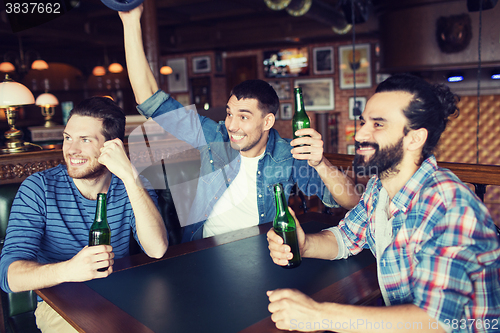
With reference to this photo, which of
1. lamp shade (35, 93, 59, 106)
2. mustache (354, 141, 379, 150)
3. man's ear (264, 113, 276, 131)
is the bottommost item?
mustache (354, 141, 379, 150)

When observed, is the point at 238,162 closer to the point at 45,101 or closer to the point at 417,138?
the point at 417,138

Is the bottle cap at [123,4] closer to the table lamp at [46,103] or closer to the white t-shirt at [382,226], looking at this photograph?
the white t-shirt at [382,226]

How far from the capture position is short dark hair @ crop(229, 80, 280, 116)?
2043 millimetres

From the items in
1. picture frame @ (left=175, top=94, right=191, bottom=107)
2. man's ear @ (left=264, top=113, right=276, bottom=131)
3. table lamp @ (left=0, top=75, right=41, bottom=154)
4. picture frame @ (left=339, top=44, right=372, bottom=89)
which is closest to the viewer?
man's ear @ (left=264, top=113, right=276, bottom=131)

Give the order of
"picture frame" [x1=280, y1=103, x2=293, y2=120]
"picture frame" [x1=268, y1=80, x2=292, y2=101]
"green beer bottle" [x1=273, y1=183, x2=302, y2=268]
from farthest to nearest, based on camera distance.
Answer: "picture frame" [x1=280, y1=103, x2=293, y2=120]
"picture frame" [x1=268, y1=80, x2=292, y2=101]
"green beer bottle" [x1=273, y1=183, x2=302, y2=268]

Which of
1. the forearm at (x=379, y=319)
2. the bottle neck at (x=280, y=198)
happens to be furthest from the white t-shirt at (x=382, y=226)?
the bottle neck at (x=280, y=198)

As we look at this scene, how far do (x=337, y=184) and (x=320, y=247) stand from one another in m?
0.50

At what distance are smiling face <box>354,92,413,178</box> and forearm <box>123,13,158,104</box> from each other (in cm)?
102

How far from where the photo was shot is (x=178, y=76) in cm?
1012

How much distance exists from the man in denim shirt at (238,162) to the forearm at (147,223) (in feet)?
1.79

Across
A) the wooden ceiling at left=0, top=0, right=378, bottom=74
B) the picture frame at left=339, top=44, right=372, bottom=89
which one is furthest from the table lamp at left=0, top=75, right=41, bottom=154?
the picture frame at left=339, top=44, right=372, bottom=89

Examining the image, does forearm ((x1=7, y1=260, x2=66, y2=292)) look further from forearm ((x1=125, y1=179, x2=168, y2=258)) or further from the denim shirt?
the denim shirt

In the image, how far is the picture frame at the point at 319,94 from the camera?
8523 millimetres

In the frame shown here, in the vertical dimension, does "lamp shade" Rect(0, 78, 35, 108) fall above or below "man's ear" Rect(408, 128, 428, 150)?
above
